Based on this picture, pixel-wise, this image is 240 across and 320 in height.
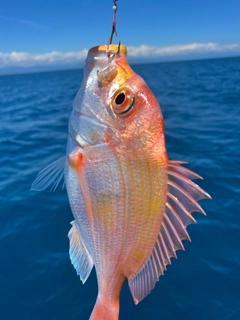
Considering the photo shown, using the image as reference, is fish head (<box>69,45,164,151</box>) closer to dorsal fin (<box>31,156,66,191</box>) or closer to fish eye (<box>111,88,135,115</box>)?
fish eye (<box>111,88,135,115</box>)

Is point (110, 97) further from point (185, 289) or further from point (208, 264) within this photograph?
point (208, 264)

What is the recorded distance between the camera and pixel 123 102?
1.93 meters

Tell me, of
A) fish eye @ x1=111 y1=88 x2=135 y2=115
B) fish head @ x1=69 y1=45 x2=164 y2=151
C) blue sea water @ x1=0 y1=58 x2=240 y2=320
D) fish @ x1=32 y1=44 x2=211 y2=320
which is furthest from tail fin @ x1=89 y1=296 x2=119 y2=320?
blue sea water @ x1=0 y1=58 x2=240 y2=320

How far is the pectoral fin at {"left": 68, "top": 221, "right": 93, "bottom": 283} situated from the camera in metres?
2.39

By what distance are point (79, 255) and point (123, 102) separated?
132cm

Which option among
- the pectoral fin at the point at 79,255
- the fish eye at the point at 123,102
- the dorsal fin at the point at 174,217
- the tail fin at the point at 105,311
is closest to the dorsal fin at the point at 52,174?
the pectoral fin at the point at 79,255

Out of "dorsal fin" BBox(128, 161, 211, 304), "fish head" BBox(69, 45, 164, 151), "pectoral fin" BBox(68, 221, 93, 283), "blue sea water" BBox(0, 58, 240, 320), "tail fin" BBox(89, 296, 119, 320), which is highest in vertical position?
→ "fish head" BBox(69, 45, 164, 151)

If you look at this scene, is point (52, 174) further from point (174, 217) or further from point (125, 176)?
point (174, 217)

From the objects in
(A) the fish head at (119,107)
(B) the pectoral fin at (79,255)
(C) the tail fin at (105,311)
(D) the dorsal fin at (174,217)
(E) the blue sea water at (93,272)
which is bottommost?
(E) the blue sea water at (93,272)

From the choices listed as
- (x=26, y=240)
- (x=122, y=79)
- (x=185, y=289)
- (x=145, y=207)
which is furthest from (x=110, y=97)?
(x=26, y=240)

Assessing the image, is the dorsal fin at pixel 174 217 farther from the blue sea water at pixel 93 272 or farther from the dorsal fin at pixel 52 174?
the blue sea water at pixel 93 272

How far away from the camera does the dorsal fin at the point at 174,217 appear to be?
78.5 inches

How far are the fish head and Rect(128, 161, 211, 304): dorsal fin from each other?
0.30m

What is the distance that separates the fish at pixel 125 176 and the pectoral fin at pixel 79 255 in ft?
0.71
